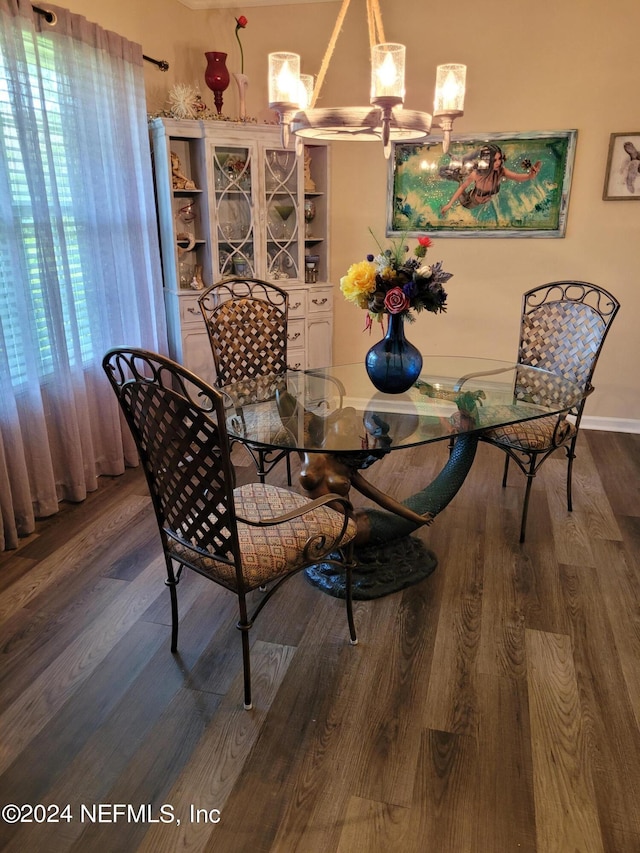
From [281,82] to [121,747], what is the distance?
2.08 metres

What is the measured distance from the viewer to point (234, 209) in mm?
3834

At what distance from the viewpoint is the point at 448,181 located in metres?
3.99

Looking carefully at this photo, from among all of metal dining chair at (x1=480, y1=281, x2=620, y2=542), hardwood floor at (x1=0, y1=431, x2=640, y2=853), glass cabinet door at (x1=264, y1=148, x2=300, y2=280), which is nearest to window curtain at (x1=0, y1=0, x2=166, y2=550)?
hardwood floor at (x1=0, y1=431, x2=640, y2=853)

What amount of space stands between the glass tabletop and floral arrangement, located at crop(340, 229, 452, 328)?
38cm

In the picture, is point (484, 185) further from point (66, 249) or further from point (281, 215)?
point (66, 249)

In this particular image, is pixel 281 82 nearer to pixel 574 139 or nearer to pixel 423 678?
pixel 423 678

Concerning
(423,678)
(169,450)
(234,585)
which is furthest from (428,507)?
(169,450)

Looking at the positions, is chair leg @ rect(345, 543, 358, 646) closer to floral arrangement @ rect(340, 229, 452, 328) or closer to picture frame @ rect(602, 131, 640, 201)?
floral arrangement @ rect(340, 229, 452, 328)

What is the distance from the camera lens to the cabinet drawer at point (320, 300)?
421cm

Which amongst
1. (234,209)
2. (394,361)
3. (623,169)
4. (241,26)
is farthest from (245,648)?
(241,26)

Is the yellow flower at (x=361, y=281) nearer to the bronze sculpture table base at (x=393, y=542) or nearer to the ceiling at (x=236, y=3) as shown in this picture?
the bronze sculpture table base at (x=393, y=542)

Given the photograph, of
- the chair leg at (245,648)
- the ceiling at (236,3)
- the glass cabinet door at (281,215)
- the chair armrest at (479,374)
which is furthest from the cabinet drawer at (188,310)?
the chair leg at (245,648)

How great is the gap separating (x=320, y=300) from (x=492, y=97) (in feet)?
5.46

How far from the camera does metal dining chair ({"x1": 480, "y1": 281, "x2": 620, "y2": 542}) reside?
2664 mm
